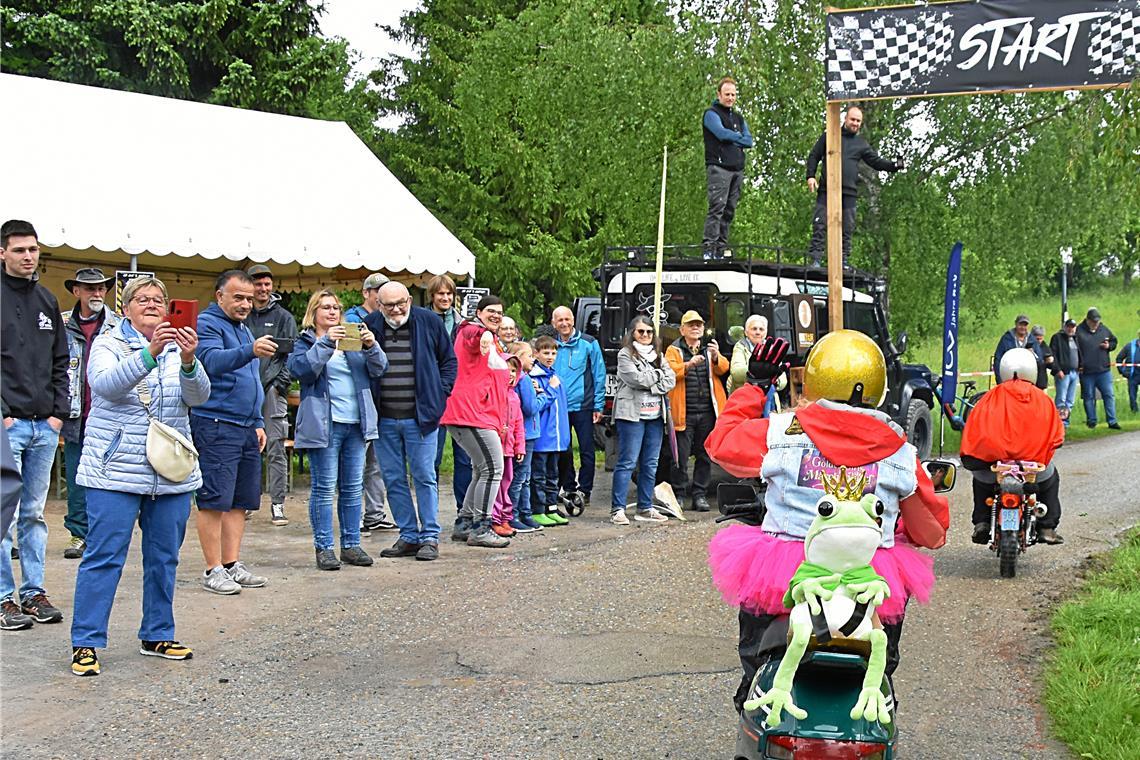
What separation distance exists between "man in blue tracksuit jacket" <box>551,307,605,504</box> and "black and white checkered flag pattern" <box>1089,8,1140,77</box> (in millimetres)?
5296

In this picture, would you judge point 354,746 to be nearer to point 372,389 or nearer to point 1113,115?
point 372,389

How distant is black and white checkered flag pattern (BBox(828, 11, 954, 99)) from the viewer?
40.8ft

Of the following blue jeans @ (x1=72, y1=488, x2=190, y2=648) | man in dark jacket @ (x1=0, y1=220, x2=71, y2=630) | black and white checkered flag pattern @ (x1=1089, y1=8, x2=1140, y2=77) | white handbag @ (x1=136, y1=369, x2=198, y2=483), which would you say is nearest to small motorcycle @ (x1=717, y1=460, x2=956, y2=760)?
white handbag @ (x1=136, y1=369, x2=198, y2=483)

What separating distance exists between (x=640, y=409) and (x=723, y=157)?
204 inches

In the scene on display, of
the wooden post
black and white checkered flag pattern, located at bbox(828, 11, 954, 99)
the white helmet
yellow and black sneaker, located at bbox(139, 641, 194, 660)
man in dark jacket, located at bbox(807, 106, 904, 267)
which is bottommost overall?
yellow and black sneaker, located at bbox(139, 641, 194, 660)

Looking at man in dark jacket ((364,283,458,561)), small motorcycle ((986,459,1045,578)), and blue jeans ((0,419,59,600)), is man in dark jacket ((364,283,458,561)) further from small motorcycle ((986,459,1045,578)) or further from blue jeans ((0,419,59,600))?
small motorcycle ((986,459,1045,578))

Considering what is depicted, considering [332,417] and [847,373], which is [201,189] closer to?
[332,417]

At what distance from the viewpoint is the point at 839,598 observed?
13.2 ft

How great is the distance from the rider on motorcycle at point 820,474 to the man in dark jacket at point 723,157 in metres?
11.2

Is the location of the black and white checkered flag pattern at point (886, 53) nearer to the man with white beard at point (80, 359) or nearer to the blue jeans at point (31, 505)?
the man with white beard at point (80, 359)

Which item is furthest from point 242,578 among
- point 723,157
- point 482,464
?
point 723,157

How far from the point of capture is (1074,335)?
2266 centimetres

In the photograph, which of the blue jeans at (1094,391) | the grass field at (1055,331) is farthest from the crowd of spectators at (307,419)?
the blue jeans at (1094,391)

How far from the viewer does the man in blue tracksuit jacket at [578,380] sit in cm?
1265
